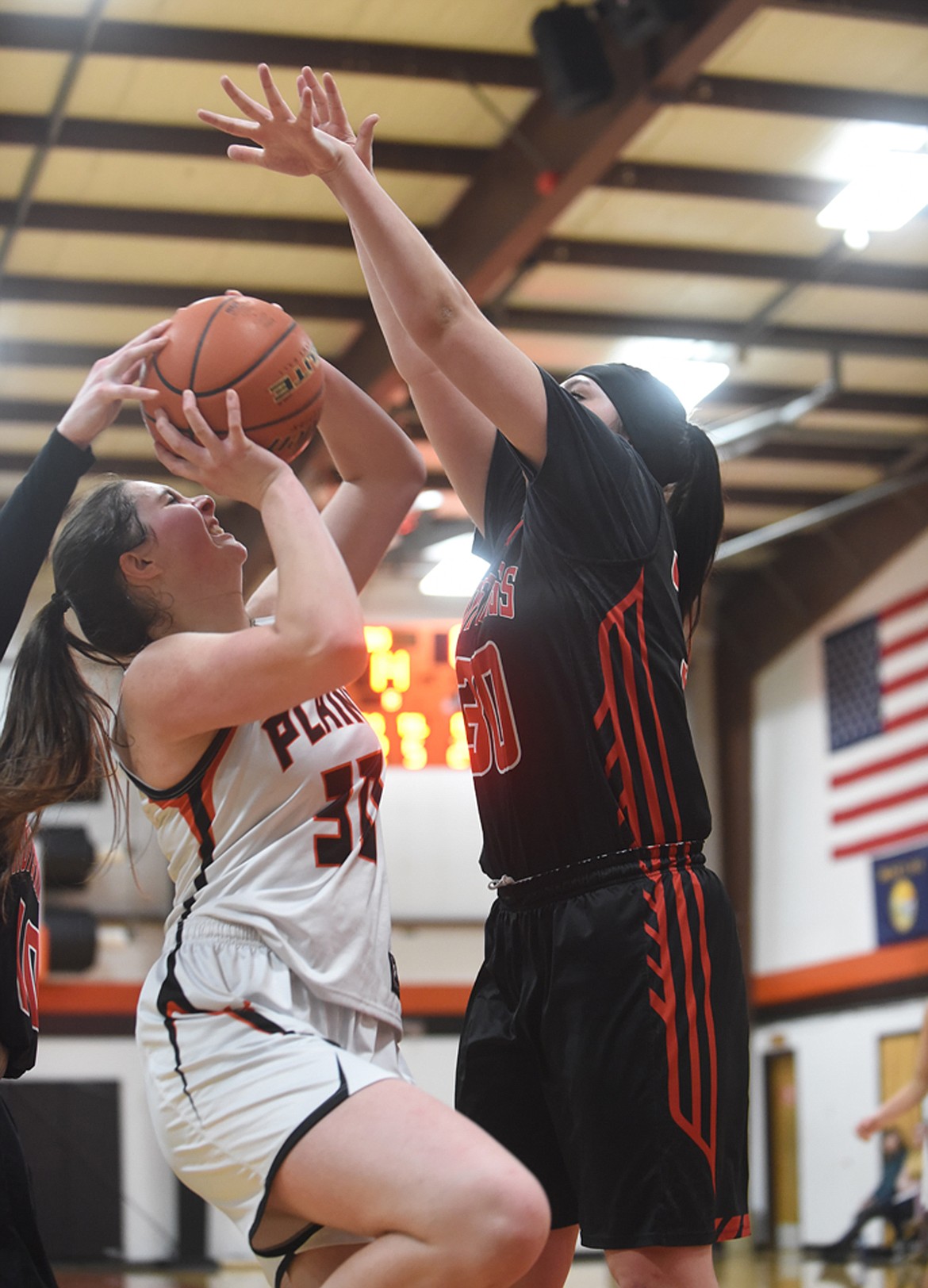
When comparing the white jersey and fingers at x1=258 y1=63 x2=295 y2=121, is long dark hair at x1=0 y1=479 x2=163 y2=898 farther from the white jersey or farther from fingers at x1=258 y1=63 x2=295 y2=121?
fingers at x1=258 y1=63 x2=295 y2=121

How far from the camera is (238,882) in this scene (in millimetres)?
2953

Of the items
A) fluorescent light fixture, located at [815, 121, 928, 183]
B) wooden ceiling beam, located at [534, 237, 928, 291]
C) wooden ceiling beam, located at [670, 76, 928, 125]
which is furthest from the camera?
wooden ceiling beam, located at [534, 237, 928, 291]

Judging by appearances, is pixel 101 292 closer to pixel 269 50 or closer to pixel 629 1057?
pixel 269 50

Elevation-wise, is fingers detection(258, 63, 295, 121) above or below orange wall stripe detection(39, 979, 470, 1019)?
above

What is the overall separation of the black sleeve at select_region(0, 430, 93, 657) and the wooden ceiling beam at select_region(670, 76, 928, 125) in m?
7.03

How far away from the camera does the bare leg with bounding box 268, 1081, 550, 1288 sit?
8.18 ft

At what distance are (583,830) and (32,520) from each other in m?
1.21

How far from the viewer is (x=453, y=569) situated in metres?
15.2

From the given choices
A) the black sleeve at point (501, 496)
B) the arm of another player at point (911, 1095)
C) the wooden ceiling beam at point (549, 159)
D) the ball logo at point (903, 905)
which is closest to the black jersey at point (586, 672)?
the black sleeve at point (501, 496)

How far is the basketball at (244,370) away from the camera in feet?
10.4

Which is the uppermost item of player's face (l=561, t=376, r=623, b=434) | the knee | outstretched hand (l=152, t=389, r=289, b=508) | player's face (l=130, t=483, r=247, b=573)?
player's face (l=561, t=376, r=623, b=434)

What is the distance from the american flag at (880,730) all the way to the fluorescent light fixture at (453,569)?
374cm

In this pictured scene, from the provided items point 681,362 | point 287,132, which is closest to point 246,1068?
point 287,132

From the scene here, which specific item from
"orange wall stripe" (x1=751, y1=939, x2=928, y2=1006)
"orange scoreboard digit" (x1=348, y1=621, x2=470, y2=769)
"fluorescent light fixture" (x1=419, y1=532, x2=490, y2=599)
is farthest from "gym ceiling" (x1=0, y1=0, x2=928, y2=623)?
"orange wall stripe" (x1=751, y1=939, x2=928, y2=1006)
